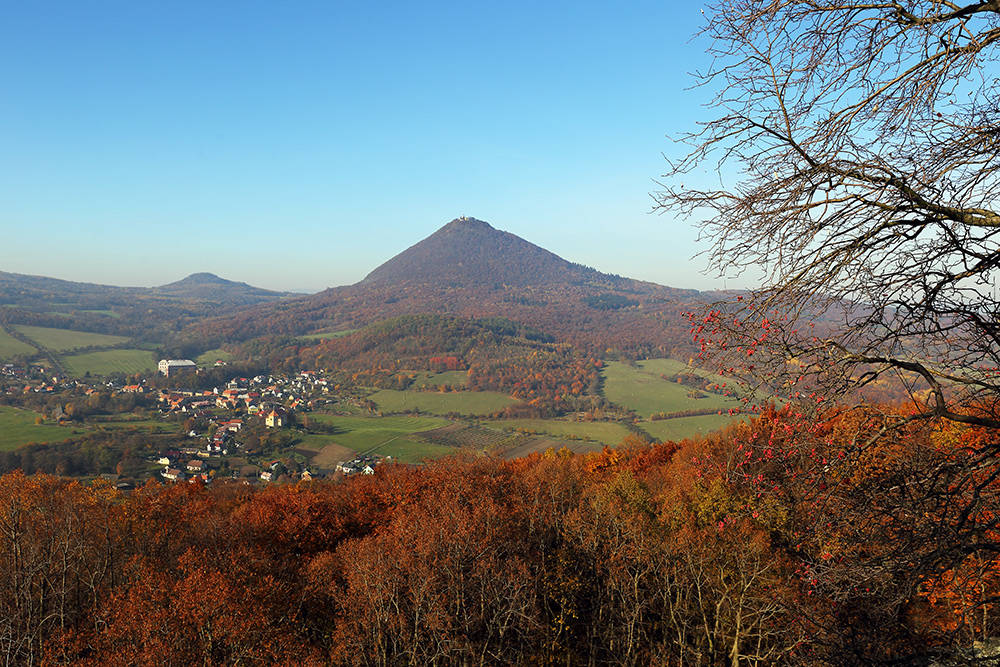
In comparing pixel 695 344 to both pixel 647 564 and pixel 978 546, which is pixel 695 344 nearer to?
pixel 978 546

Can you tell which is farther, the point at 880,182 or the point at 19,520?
the point at 19,520

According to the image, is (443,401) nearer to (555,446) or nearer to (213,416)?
(555,446)

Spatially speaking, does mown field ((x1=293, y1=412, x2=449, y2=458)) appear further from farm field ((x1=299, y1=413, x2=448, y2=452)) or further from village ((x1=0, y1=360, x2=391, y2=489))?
village ((x1=0, y1=360, x2=391, y2=489))

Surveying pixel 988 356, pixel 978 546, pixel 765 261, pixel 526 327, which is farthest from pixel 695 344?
pixel 526 327

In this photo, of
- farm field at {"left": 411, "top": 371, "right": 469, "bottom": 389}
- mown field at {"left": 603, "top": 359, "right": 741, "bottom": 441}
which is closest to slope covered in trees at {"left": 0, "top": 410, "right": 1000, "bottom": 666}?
mown field at {"left": 603, "top": 359, "right": 741, "bottom": 441}

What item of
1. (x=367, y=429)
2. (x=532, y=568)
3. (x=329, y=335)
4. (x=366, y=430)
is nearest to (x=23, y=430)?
(x=366, y=430)

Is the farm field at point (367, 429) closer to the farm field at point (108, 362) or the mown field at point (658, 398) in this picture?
the mown field at point (658, 398)

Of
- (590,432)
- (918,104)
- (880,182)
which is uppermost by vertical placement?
(918,104)
